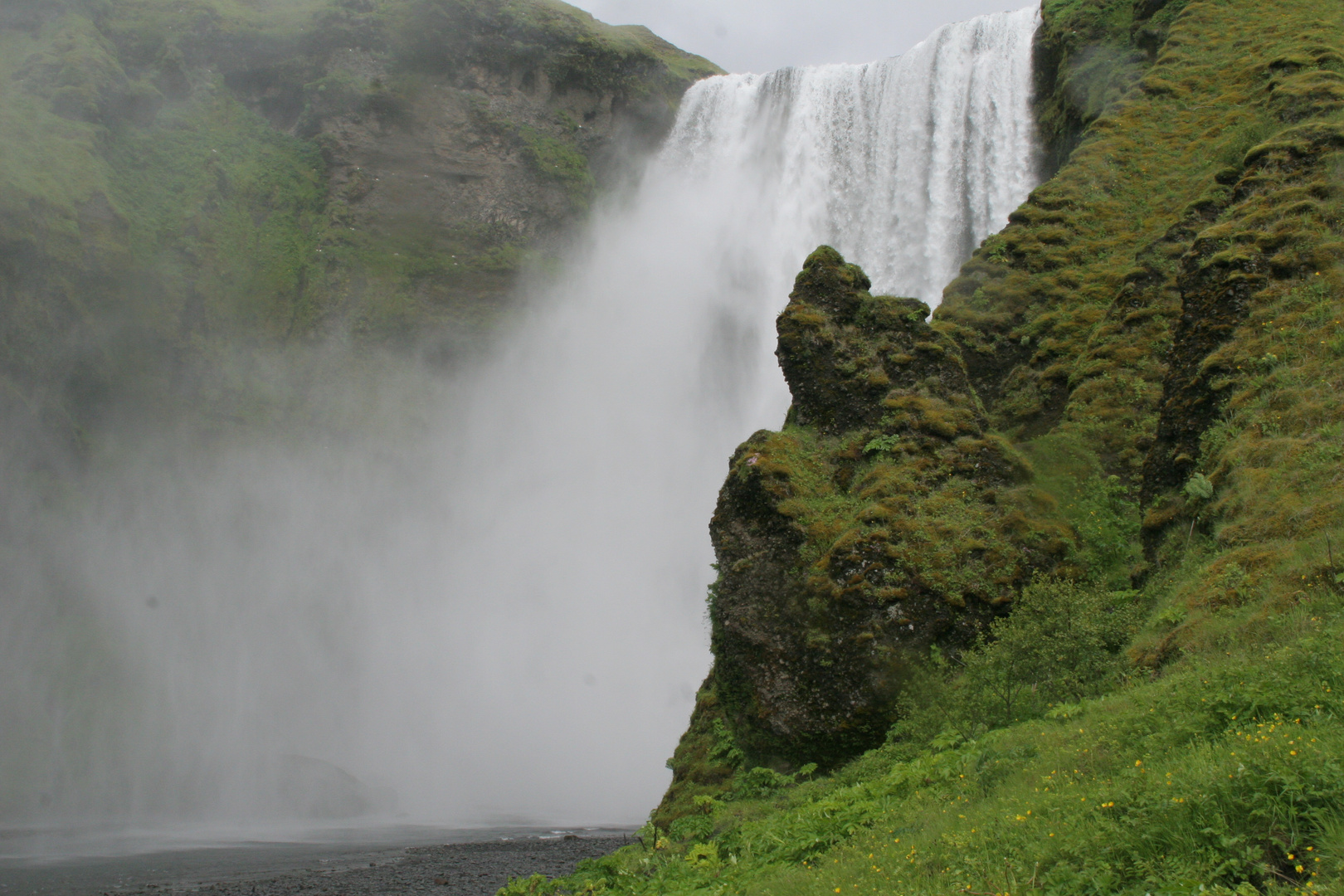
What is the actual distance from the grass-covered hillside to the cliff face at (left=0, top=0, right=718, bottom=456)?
41100mm

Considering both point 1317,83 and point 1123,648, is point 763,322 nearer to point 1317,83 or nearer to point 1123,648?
point 1317,83

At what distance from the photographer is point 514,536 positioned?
60719mm

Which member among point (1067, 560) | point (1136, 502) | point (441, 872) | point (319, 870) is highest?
point (1136, 502)

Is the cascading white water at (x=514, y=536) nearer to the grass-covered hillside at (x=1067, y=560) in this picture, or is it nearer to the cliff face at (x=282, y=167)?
the cliff face at (x=282, y=167)

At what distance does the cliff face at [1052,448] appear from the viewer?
14477 mm

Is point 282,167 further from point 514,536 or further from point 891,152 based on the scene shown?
point 891,152

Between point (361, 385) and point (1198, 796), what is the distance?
5808cm

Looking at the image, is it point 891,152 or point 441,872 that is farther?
point 891,152

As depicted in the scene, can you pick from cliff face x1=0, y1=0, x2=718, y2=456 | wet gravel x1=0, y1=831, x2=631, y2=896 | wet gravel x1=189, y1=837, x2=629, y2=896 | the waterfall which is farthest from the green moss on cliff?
cliff face x1=0, y1=0, x2=718, y2=456

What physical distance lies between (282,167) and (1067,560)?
5906 centimetres

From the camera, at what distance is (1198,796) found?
5750 millimetres

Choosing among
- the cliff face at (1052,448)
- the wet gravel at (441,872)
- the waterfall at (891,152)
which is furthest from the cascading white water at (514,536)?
the cliff face at (1052,448)

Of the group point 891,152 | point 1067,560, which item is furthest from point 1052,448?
point 891,152

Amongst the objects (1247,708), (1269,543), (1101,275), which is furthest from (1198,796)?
(1101,275)
